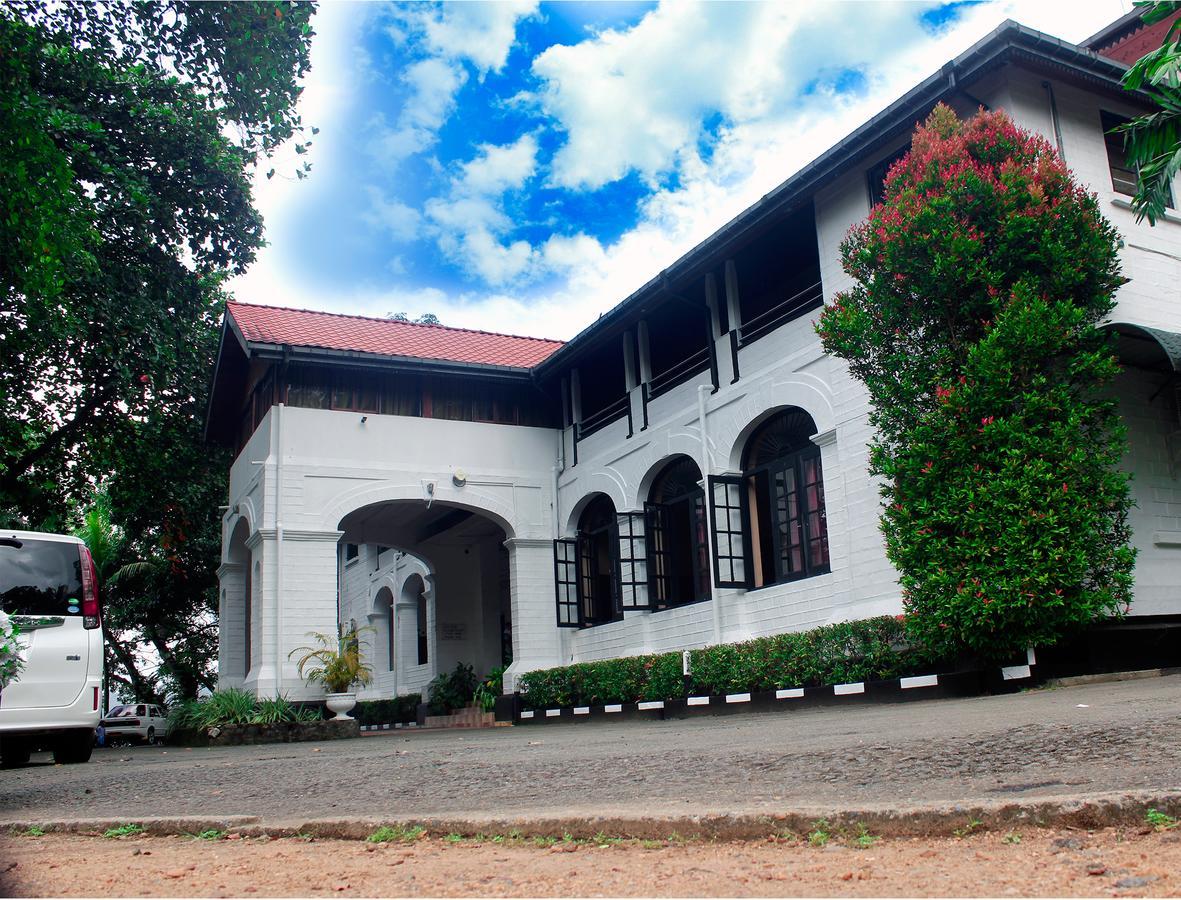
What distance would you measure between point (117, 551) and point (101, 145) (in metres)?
19.3

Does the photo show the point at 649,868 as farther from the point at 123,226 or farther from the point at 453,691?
the point at 453,691

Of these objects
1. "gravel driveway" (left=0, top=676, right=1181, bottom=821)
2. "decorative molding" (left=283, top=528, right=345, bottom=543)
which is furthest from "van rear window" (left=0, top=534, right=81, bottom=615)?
"decorative molding" (left=283, top=528, right=345, bottom=543)

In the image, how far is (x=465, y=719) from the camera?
18.9 meters

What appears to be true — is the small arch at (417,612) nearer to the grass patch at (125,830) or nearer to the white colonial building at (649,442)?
the white colonial building at (649,442)

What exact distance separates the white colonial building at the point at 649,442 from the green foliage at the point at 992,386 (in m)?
0.91

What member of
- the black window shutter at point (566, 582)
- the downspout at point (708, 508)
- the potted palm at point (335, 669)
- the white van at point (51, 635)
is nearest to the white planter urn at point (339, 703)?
the potted palm at point (335, 669)

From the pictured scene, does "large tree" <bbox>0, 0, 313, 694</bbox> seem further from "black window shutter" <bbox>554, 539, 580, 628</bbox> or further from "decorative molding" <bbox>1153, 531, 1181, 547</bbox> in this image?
"decorative molding" <bbox>1153, 531, 1181, 547</bbox>

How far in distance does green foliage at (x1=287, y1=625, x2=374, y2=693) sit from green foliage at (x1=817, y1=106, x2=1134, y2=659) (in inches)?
332

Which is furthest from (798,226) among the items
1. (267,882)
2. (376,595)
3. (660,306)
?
(376,595)

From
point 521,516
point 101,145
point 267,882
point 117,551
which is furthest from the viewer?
point 117,551

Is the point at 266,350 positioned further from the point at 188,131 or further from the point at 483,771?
the point at 483,771

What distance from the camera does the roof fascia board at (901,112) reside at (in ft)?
33.6

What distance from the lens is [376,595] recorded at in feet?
89.9

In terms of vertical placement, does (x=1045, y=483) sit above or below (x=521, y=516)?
below
